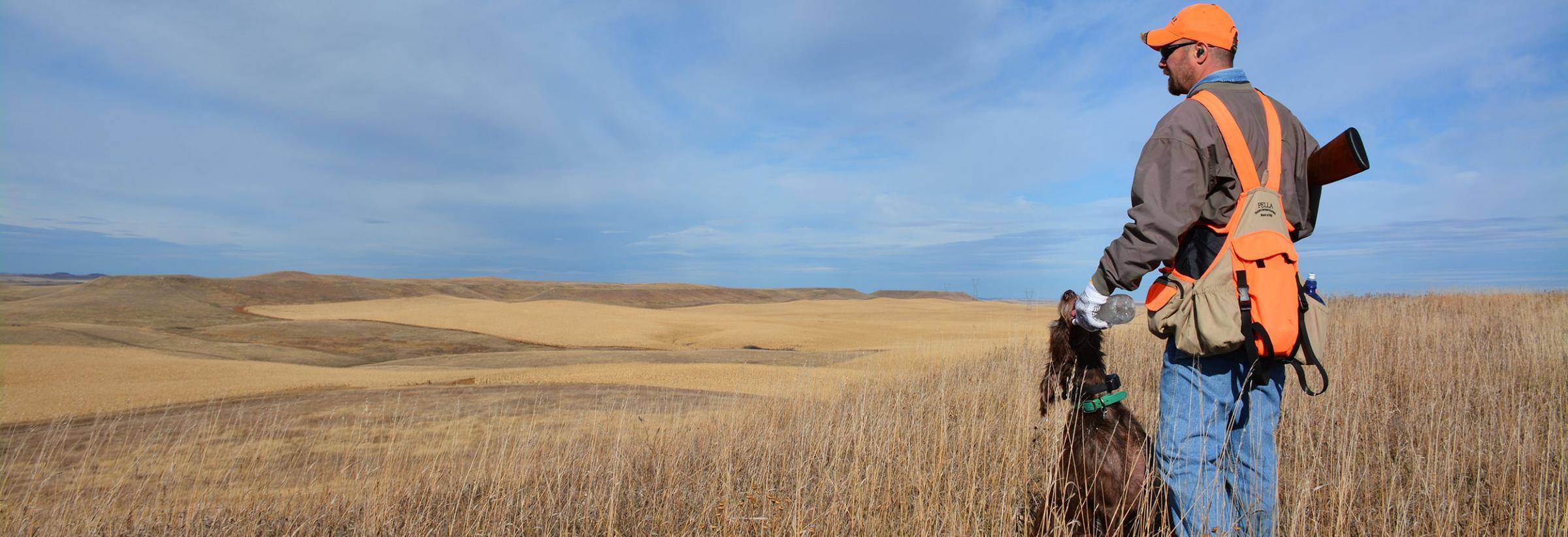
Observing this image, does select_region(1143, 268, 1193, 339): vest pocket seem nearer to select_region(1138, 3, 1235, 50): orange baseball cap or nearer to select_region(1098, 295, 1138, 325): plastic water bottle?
select_region(1098, 295, 1138, 325): plastic water bottle

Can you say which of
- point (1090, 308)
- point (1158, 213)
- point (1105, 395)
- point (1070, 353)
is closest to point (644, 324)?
point (1070, 353)

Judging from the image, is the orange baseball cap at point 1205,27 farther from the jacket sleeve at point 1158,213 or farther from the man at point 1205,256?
the jacket sleeve at point 1158,213

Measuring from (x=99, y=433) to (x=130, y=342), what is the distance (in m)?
11.2

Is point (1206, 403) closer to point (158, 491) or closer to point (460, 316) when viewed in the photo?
point (158, 491)

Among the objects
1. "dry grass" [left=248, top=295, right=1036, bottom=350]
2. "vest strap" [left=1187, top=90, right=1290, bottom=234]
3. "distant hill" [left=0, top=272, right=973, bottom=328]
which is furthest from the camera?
"distant hill" [left=0, top=272, right=973, bottom=328]

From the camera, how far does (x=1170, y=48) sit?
2.66m

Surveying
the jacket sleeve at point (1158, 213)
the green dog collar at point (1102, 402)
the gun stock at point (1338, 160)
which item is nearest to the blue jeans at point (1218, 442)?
the green dog collar at point (1102, 402)

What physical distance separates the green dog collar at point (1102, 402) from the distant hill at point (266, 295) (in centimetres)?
2462

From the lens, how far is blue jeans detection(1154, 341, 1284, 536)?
241 cm

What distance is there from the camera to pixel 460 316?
2461 centimetres

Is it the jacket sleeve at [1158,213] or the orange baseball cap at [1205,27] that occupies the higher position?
the orange baseball cap at [1205,27]

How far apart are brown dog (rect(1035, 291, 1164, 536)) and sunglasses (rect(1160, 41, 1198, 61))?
93 cm

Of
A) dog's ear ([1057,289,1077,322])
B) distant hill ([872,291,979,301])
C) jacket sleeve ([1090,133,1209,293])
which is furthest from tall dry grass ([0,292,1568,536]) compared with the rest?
distant hill ([872,291,979,301])

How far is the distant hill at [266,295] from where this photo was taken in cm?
2141
